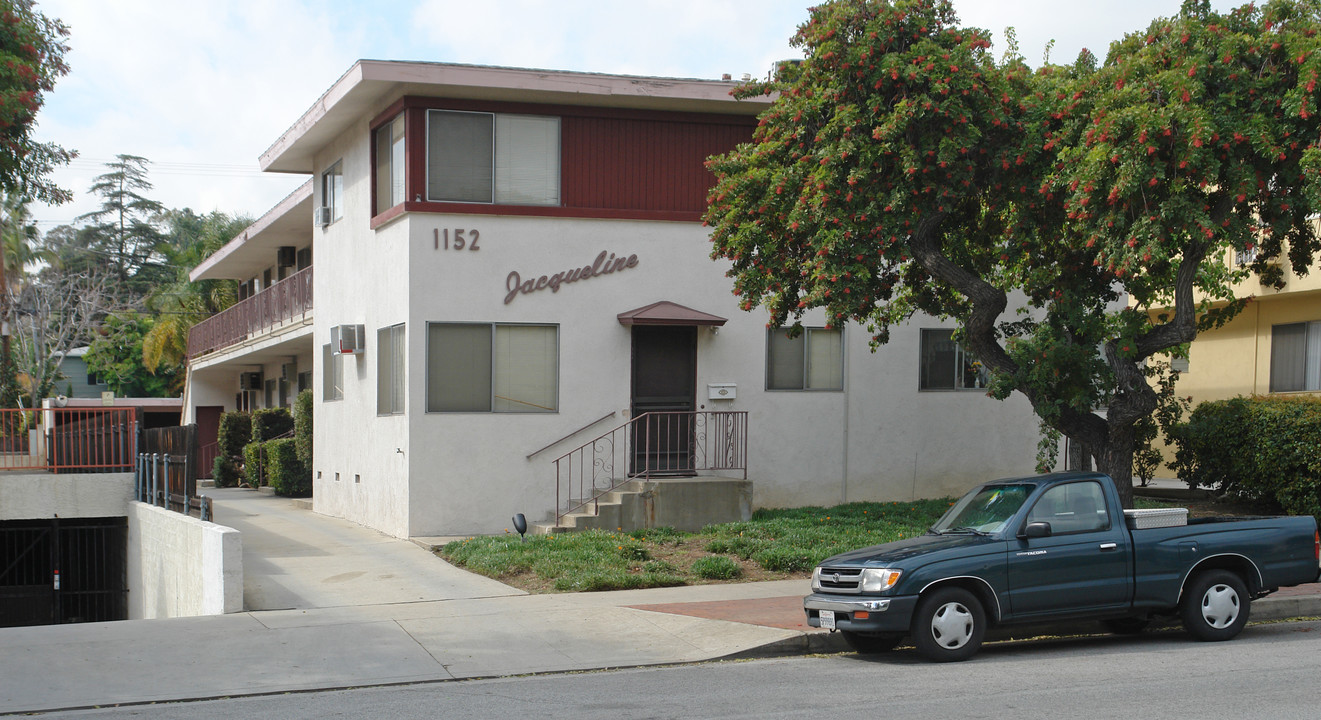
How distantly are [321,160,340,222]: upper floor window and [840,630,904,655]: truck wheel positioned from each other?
13.7 metres

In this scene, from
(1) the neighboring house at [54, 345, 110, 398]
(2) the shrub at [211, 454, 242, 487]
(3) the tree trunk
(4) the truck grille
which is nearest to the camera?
(4) the truck grille

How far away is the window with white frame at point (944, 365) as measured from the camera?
63.4 ft

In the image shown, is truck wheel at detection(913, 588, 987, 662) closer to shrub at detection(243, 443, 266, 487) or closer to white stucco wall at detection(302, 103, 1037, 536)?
white stucco wall at detection(302, 103, 1037, 536)

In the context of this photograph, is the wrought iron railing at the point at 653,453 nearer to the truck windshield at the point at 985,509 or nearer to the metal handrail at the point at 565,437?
the metal handrail at the point at 565,437

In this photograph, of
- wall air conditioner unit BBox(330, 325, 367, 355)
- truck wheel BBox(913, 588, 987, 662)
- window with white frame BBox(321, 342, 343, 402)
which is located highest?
wall air conditioner unit BBox(330, 325, 367, 355)

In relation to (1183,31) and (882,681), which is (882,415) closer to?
(1183,31)

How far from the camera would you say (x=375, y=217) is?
1848 cm

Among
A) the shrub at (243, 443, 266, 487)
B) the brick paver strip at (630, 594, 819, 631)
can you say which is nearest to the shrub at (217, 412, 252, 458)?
the shrub at (243, 443, 266, 487)

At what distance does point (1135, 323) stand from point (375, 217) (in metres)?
11.2

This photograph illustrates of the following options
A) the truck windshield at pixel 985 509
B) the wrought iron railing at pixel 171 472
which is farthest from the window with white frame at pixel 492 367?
the truck windshield at pixel 985 509

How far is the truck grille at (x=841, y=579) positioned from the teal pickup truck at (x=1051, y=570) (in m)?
0.01

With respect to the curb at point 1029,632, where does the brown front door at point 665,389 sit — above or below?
above

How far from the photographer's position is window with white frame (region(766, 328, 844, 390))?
1845 cm

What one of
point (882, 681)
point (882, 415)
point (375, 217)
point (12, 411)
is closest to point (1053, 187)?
point (882, 681)
